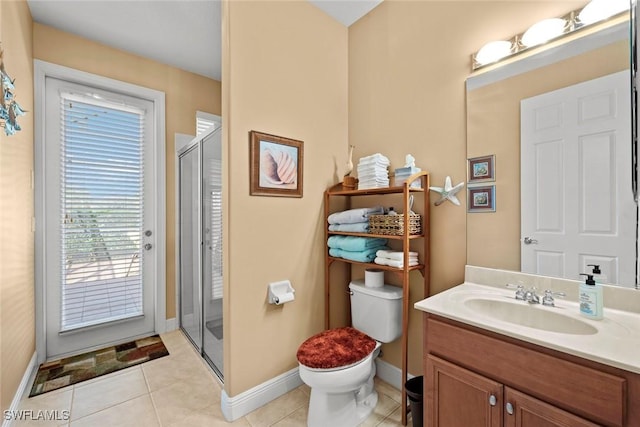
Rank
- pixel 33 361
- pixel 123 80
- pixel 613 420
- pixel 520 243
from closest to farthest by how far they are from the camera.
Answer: pixel 613 420 → pixel 520 243 → pixel 33 361 → pixel 123 80

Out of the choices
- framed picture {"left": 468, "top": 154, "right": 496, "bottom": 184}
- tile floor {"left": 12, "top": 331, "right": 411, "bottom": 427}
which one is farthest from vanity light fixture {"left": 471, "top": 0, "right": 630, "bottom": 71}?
tile floor {"left": 12, "top": 331, "right": 411, "bottom": 427}

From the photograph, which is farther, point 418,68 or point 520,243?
point 418,68

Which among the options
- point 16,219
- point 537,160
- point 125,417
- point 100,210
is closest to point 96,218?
point 100,210

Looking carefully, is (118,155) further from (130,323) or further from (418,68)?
(418,68)

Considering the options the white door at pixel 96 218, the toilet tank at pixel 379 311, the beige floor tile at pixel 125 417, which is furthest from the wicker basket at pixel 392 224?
the white door at pixel 96 218

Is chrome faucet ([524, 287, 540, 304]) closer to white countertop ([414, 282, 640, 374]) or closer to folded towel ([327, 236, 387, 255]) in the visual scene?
white countertop ([414, 282, 640, 374])

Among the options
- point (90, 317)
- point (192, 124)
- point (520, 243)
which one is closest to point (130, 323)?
point (90, 317)

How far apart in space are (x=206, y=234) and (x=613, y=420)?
2357mm

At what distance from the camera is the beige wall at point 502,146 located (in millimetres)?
1364

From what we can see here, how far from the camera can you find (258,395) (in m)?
1.73

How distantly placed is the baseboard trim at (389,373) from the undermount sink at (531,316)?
827mm

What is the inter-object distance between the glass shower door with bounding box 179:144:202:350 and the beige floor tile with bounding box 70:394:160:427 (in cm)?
66

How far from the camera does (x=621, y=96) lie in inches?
44.0

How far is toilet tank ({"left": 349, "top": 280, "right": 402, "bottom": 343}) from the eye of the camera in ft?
5.61
